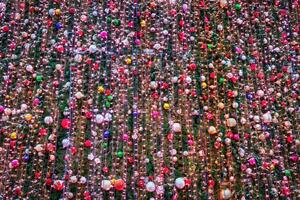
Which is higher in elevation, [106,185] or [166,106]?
[166,106]

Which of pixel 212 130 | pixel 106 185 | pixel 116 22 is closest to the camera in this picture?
pixel 106 185

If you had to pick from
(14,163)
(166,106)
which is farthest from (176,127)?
(14,163)

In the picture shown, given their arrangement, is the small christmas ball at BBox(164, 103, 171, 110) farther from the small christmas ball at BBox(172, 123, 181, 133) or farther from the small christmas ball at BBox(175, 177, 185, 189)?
the small christmas ball at BBox(175, 177, 185, 189)

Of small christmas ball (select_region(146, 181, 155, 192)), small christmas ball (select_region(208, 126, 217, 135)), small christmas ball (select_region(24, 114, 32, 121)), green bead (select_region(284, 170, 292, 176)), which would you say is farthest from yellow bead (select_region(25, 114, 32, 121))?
green bead (select_region(284, 170, 292, 176))

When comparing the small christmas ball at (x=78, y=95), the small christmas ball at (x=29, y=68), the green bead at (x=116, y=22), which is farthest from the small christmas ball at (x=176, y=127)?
the small christmas ball at (x=29, y=68)

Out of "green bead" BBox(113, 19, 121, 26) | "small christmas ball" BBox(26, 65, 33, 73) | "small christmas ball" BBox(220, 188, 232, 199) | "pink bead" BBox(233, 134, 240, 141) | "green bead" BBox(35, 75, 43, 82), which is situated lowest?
"small christmas ball" BBox(220, 188, 232, 199)

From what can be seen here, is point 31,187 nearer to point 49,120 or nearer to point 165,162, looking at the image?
point 49,120

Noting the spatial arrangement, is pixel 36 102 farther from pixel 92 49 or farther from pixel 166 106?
pixel 166 106

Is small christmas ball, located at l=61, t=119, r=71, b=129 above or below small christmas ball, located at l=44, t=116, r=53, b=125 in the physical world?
below
